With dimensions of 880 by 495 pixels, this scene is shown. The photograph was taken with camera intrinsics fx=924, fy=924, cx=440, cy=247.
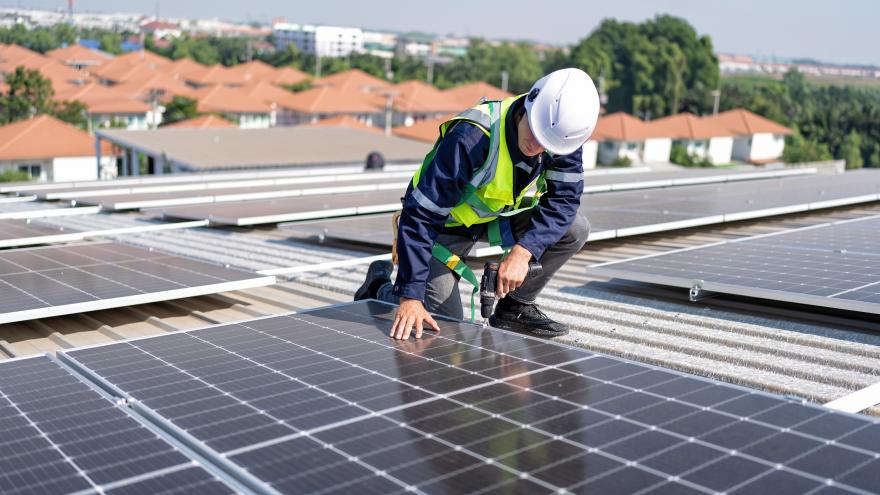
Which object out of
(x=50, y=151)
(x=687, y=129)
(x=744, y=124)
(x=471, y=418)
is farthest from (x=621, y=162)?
(x=471, y=418)

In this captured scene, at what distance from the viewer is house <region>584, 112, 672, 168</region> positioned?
75562 mm

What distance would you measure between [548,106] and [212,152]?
30923 millimetres

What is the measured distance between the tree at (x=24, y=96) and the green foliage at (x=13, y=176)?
834 inches

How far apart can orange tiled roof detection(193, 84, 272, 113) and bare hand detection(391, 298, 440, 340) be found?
245 feet

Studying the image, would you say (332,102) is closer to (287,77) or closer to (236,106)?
(236,106)

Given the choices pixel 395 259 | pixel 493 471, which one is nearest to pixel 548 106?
pixel 395 259

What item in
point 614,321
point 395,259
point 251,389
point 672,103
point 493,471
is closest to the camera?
point 493,471

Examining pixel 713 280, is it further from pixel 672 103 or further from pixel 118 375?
pixel 672 103

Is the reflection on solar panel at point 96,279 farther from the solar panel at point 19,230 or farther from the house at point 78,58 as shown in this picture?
the house at point 78,58

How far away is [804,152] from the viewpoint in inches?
3223

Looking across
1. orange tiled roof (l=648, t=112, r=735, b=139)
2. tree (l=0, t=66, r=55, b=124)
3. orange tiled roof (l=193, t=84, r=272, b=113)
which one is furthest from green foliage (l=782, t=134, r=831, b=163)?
tree (l=0, t=66, r=55, b=124)

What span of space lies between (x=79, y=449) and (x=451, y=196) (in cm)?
297

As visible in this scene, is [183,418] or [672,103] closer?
[183,418]

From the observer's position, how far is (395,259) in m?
7.14
